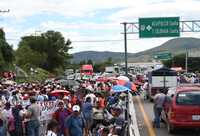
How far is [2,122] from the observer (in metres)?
15.8

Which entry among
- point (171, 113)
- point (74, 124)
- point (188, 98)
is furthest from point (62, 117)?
point (188, 98)

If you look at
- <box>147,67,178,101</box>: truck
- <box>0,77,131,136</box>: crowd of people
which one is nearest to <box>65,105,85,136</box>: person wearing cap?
<box>0,77,131,136</box>: crowd of people

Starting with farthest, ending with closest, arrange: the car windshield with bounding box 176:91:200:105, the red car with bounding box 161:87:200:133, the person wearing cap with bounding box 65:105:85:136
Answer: the car windshield with bounding box 176:91:200:105 → the red car with bounding box 161:87:200:133 → the person wearing cap with bounding box 65:105:85:136

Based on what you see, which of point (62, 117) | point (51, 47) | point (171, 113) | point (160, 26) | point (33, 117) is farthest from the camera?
point (51, 47)

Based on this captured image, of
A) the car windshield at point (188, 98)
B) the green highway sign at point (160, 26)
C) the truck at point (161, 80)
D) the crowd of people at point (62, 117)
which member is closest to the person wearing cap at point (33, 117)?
the crowd of people at point (62, 117)

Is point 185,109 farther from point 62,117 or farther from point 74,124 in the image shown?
point 74,124

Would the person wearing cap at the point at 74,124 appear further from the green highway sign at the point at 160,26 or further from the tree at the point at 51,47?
the tree at the point at 51,47

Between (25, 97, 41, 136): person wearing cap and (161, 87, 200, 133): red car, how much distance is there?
16.1ft

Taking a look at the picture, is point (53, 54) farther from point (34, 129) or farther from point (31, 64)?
point (34, 129)

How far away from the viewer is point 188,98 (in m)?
19.9

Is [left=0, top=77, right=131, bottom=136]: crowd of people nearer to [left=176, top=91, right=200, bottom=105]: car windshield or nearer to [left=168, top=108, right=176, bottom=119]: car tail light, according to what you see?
[left=168, top=108, right=176, bottom=119]: car tail light

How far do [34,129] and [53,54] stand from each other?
352 ft

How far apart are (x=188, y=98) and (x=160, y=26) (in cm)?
3091

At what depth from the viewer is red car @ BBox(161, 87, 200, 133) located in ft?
64.7
